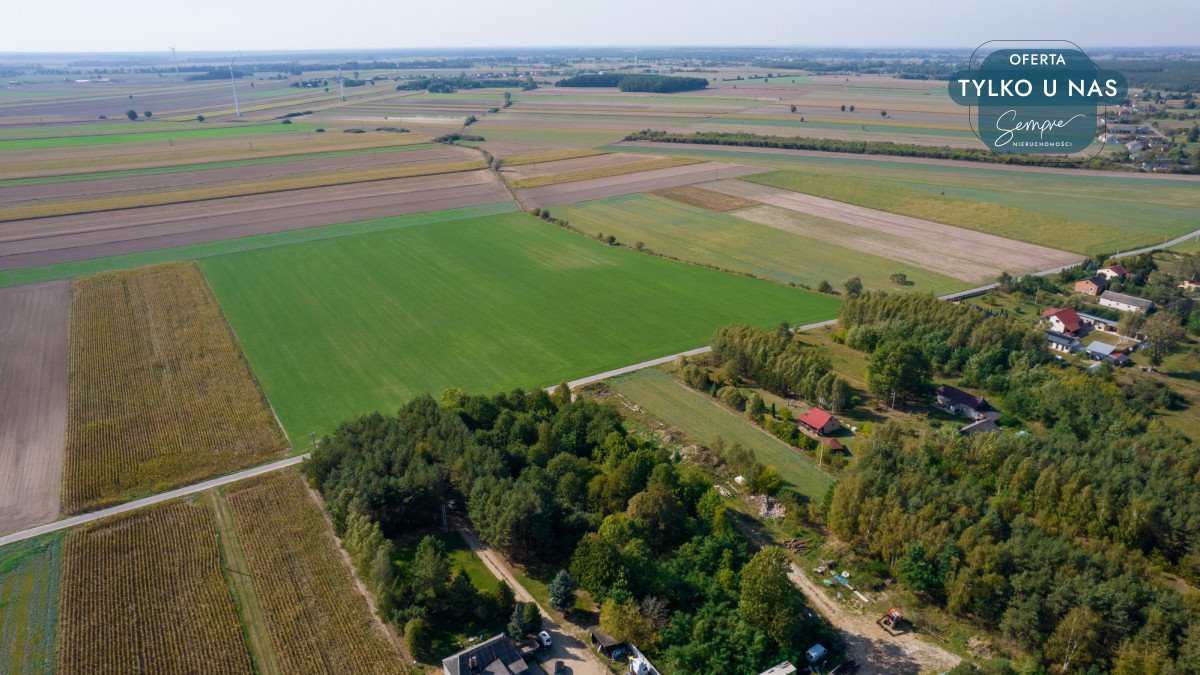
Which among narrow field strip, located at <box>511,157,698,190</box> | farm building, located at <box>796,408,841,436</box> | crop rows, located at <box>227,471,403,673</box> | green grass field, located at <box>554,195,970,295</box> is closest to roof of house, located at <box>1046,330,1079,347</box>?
green grass field, located at <box>554,195,970,295</box>

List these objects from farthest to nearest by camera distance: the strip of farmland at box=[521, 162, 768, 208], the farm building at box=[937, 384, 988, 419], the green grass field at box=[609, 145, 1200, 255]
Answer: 1. the strip of farmland at box=[521, 162, 768, 208]
2. the green grass field at box=[609, 145, 1200, 255]
3. the farm building at box=[937, 384, 988, 419]

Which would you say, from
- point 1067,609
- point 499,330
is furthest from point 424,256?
point 1067,609

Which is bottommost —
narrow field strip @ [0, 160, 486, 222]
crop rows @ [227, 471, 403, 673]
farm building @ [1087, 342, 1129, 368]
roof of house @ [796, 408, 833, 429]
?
crop rows @ [227, 471, 403, 673]

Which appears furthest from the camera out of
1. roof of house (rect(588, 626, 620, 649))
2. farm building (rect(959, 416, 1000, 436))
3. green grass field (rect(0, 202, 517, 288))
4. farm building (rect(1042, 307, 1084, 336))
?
green grass field (rect(0, 202, 517, 288))

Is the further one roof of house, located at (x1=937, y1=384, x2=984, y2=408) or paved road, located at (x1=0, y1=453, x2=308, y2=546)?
roof of house, located at (x1=937, y1=384, x2=984, y2=408)

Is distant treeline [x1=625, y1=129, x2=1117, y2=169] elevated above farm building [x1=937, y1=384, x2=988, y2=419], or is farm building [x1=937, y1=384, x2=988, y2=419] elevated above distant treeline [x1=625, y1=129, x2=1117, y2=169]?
distant treeline [x1=625, y1=129, x2=1117, y2=169]

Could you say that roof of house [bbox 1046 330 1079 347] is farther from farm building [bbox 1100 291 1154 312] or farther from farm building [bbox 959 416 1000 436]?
farm building [bbox 959 416 1000 436]
